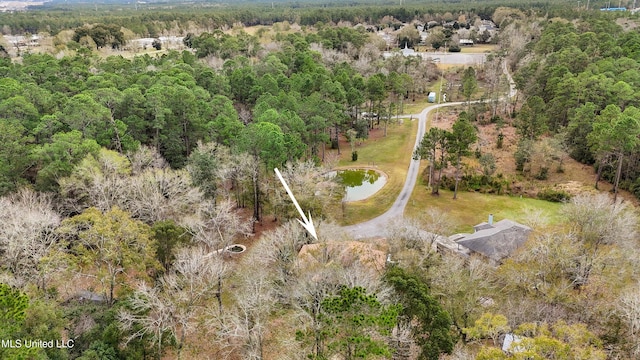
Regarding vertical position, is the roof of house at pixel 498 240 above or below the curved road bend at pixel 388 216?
above

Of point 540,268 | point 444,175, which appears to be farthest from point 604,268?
point 444,175

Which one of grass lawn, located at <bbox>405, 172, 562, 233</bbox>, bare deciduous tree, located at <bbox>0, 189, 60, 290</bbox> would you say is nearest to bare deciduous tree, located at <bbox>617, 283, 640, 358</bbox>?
grass lawn, located at <bbox>405, 172, 562, 233</bbox>

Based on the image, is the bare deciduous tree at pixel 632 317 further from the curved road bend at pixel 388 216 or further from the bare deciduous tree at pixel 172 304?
the bare deciduous tree at pixel 172 304

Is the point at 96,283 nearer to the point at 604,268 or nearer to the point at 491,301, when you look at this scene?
the point at 491,301

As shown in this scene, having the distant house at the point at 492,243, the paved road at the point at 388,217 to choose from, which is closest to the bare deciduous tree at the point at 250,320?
the paved road at the point at 388,217

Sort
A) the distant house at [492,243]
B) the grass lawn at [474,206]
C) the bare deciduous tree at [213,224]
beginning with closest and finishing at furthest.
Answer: the bare deciduous tree at [213,224] → the distant house at [492,243] → the grass lawn at [474,206]

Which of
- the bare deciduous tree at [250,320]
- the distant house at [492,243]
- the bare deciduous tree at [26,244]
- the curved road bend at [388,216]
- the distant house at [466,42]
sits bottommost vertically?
the curved road bend at [388,216]

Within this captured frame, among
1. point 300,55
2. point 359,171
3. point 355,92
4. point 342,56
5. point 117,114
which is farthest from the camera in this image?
point 342,56
